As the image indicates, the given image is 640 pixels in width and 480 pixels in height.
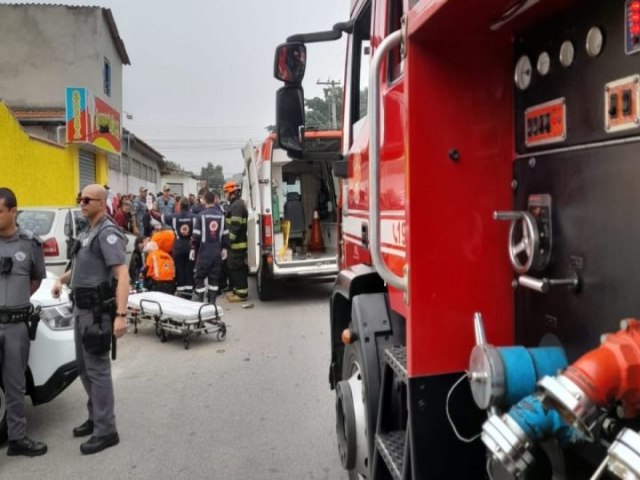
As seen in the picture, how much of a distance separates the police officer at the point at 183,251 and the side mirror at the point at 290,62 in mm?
6388

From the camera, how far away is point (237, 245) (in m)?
9.52

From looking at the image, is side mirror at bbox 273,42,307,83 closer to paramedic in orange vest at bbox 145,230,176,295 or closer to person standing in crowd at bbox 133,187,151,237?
paramedic in orange vest at bbox 145,230,176,295

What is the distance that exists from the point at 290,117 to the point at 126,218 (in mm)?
10475

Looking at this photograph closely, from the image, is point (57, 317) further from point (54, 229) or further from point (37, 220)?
point (37, 220)

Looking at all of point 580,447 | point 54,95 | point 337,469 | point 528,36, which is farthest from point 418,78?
point 54,95

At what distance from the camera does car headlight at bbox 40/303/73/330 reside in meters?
4.27

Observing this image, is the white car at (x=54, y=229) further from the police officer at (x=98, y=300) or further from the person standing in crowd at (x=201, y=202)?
the police officer at (x=98, y=300)

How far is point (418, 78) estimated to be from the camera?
5.86 ft

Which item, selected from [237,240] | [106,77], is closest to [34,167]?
[237,240]

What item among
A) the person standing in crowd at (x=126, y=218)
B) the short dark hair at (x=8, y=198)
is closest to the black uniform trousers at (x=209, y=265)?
the person standing in crowd at (x=126, y=218)

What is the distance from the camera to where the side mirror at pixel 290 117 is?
3092mm

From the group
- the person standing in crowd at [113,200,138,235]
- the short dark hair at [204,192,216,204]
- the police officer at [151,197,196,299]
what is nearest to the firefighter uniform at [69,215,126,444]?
the short dark hair at [204,192,216,204]

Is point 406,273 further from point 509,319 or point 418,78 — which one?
point 418,78

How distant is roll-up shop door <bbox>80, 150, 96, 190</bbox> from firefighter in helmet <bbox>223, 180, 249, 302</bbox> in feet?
36.2
